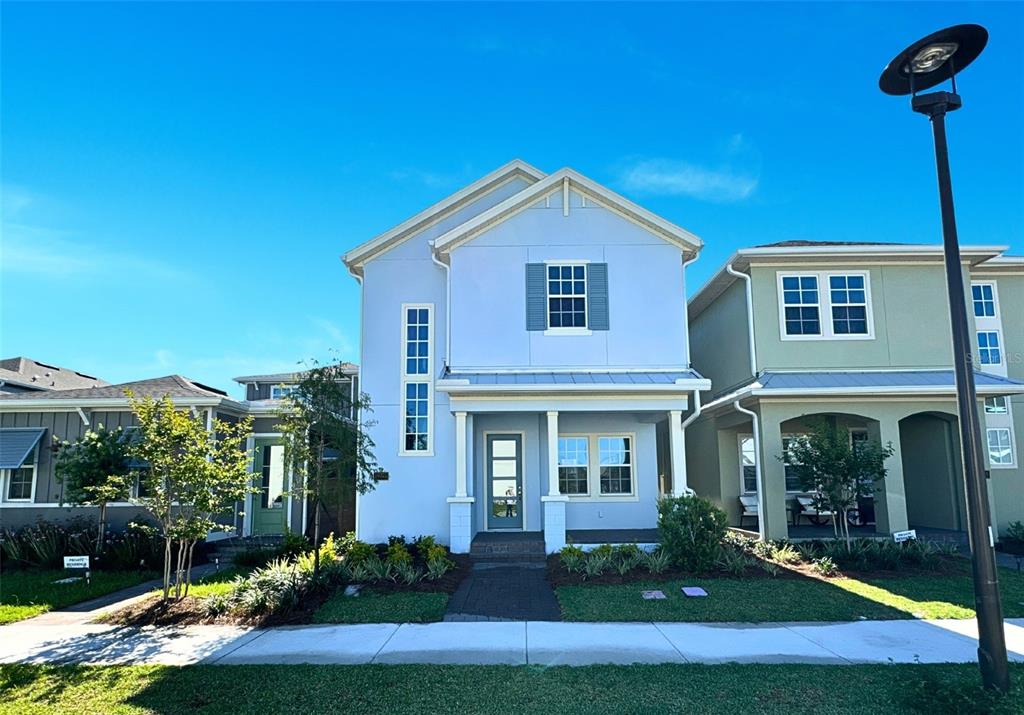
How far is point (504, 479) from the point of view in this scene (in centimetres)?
1405

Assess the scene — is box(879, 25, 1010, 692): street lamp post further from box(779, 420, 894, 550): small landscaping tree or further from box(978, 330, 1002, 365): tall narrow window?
box(978, 330, 1002, 365): tall narrow window

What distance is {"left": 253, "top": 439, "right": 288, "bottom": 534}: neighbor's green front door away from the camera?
48.7ft

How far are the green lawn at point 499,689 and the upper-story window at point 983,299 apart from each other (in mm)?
12425

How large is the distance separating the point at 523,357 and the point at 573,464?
3.15 m

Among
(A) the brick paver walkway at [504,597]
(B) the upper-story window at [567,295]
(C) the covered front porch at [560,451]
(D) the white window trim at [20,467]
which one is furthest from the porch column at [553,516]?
(D) the white window trim at [20,467]

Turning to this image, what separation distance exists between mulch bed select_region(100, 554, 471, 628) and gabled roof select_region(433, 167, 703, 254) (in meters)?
7.47

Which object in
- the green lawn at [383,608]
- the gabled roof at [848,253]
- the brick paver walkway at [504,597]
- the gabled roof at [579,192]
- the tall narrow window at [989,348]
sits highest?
the gabled roof at [579,192]

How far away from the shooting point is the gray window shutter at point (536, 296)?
13.2 m

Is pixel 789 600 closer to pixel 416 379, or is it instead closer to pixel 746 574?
pixel 746 574

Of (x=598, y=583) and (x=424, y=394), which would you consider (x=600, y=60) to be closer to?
(x=424, y=394)

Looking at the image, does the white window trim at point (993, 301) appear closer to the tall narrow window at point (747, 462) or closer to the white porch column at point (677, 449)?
the tall narrow window at point (747, 462)

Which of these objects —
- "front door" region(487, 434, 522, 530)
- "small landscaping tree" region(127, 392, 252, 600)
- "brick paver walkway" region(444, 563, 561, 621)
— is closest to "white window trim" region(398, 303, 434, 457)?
"front door" region(487, 434, 522, 530)

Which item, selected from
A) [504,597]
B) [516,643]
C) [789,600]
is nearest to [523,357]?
[504,597]

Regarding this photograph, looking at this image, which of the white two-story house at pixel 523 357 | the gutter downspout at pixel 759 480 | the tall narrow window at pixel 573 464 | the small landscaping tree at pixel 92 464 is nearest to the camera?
the small landscaping tree at pixel 92 464
